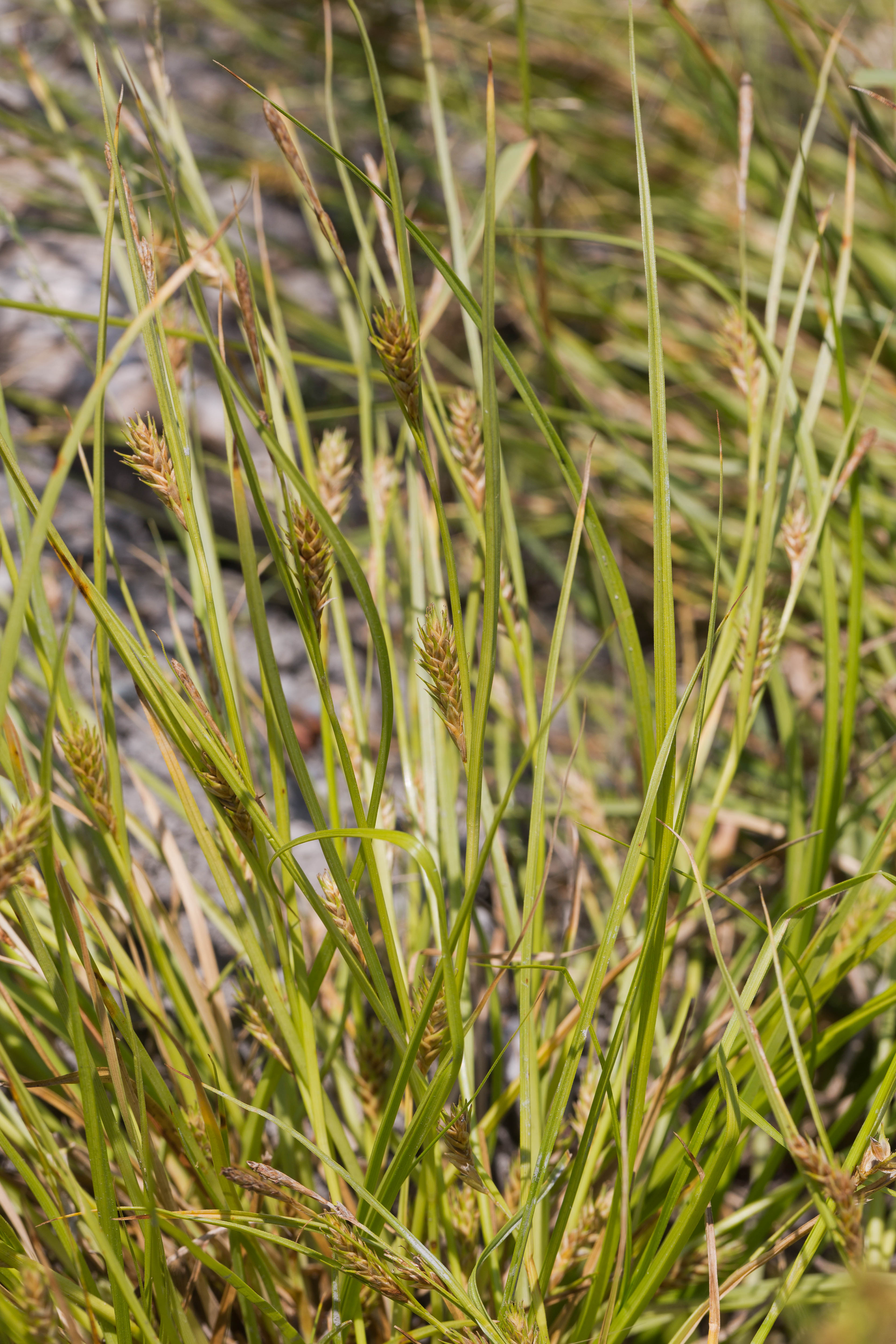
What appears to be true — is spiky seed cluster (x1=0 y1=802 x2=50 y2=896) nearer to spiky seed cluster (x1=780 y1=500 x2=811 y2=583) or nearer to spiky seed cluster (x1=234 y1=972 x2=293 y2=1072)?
spiky seed cluster (x1=234 y1=972 x2=293 y2=1072)

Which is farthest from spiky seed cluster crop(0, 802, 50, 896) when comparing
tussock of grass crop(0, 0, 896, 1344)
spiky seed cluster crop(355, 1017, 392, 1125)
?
spiky seed cluster crop(355, 1017, 392, 1125)

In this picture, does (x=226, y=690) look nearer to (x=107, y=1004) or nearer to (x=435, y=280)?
(x=107, y=1004)

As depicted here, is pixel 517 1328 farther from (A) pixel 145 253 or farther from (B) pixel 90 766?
(A) pixel 145 253

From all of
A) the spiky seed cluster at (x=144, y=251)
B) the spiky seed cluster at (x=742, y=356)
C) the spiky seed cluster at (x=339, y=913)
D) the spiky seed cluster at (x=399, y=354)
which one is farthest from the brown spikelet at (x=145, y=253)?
the spiky seed cluster at (x=742, y=356)

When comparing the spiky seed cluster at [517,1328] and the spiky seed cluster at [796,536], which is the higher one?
the spiky seed cluster at [796,536]

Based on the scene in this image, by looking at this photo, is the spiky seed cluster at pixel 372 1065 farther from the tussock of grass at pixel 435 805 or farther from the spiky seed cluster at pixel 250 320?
the spiky seed cluster at pixel 250 320

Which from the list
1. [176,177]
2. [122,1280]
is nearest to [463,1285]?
[122,1280]
